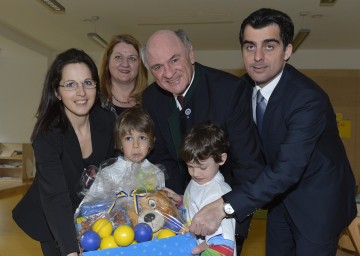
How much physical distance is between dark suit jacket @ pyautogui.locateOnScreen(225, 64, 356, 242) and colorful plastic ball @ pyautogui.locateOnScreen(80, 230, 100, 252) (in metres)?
0.58

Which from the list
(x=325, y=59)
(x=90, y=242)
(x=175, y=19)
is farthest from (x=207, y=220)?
(x=325, y=59)

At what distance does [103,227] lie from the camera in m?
1.61

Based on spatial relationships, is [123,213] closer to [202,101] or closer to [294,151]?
[202,101]

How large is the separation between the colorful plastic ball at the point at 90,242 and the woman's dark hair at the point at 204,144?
Result: 571 mm

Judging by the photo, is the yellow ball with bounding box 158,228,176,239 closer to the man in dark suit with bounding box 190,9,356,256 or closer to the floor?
the man in dark suit with bounding box 190,9,356,256

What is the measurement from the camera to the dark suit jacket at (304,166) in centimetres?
169

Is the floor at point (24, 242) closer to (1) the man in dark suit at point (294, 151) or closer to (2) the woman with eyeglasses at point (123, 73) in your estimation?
(1) the man in dark suit at point (294, 151)

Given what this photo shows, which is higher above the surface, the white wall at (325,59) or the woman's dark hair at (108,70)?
the white wall at (325,59)

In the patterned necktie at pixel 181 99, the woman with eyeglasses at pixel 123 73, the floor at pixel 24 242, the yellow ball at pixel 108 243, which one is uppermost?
the woman with eyeglasses at pixel 123 73

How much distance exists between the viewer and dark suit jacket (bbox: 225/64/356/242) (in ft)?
5.54

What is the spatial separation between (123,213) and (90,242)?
9.1 inches

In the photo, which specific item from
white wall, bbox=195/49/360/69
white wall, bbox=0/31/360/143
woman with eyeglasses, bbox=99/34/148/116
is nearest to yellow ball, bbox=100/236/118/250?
woman with eyeglasses, bbox=99/34/148/116

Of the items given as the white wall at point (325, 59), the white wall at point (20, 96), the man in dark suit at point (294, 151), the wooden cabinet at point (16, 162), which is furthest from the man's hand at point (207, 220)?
the white wall at point (20, 96)

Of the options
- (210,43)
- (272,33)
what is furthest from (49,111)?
(210,43)
